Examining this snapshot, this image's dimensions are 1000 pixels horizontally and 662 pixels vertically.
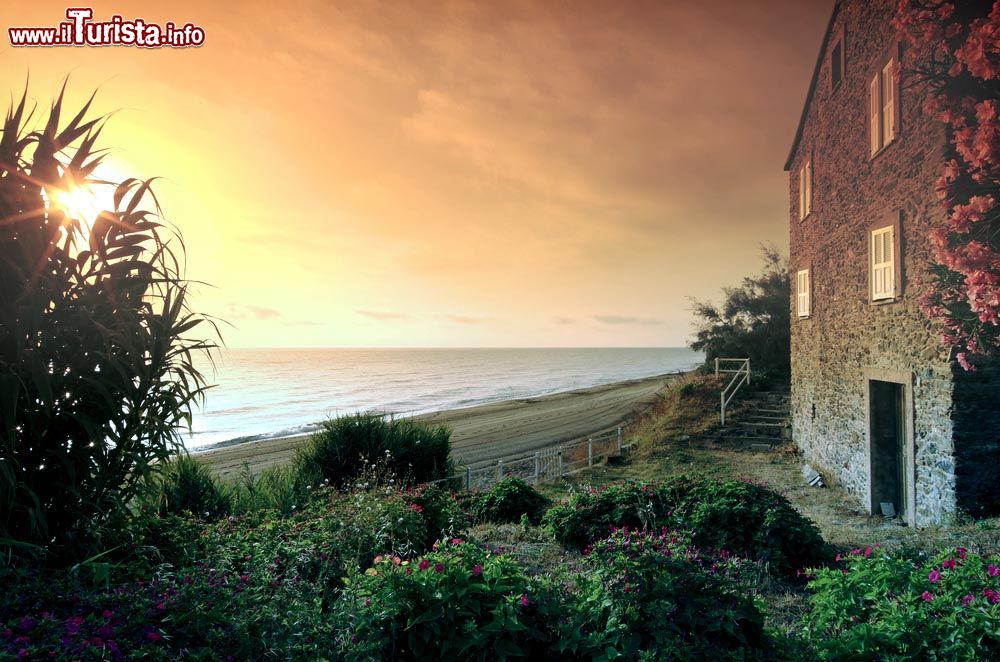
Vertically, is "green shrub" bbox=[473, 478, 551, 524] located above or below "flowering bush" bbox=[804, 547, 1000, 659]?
below

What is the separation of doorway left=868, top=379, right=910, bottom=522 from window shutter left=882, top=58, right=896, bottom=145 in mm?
3966

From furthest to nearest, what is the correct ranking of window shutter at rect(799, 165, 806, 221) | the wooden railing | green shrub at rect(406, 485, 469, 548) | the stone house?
the wooden railing → window shutter at rect(799, 165, 806, 221) → the stone house → green shrub at rect(406, 485, 469, 548)

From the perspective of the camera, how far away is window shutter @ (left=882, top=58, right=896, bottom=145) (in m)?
8.42

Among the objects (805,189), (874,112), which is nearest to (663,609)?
(874,112)

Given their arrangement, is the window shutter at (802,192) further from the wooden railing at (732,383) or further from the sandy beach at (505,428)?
the sandy beach at (505,428)

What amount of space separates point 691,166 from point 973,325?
9.78 m

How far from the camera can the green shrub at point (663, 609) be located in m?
3.07

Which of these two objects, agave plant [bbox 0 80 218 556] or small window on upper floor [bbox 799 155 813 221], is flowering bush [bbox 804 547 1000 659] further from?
small window on upper floor [bbox 799 155 813 221]

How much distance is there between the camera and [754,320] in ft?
102

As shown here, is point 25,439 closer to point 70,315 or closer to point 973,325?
point 70,315

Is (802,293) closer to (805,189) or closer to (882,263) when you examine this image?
(805,189)

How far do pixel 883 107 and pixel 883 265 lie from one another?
258 centimetres

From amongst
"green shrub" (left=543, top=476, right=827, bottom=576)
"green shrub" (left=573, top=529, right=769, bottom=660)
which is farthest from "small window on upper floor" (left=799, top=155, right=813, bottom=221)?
"green shrub" (left=573, top=529, right=769, bottom=660)

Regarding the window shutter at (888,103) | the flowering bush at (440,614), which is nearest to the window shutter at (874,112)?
the window shutter at (888,103)
